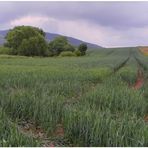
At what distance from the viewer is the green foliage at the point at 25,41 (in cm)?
7313

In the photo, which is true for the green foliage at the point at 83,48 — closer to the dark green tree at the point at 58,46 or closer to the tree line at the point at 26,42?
the dark green tree at the point at 58,46

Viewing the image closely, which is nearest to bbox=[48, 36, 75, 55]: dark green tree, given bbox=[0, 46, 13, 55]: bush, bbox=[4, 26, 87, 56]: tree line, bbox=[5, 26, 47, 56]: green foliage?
bbox=[4, 26, 87, 56]: tree line

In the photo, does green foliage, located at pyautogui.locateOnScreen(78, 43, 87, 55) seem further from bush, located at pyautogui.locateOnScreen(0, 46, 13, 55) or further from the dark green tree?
bush, located at pyautogui.locateOnScreen(0, 46, 13, 55)

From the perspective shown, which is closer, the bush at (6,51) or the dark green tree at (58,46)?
the bush at (6,51)

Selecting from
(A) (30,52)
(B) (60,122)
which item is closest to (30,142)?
(B) (60,122)

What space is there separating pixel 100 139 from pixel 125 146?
48cm

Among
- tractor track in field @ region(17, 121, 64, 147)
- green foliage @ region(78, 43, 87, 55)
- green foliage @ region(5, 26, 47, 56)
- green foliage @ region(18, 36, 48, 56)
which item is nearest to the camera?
tractor track in field @ region(17, 121, 64, 147)

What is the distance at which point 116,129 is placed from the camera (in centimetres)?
596

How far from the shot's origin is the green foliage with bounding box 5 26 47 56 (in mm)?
73131

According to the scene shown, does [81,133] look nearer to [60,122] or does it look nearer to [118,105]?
[60,122]

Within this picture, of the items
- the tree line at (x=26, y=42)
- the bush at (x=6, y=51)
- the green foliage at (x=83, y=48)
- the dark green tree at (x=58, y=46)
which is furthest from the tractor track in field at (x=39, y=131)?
the green foliage at (x=83, y=48)

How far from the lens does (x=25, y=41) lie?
73.2m

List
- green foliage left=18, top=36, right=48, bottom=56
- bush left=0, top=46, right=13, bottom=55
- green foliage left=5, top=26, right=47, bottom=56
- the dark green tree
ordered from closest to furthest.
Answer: green foliage left=18, top=36, right=48, bottom=56, green foliage left=5, top=26, right=47, bottom=56, bush left=0, top=46, right=13, bottom=55, the dark green tree

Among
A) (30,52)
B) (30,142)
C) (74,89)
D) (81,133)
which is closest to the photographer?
(30,142)
